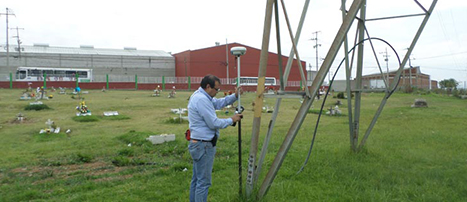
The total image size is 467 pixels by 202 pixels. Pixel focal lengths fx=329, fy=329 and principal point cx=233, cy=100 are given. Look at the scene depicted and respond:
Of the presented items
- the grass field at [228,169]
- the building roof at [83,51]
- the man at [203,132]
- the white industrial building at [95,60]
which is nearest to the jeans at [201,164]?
the man at [203,132]

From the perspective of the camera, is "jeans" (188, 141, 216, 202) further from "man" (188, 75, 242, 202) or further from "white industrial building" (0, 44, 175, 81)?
"white industrial building" (0, 44, 175, 81)

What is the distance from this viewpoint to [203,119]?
4004 mm

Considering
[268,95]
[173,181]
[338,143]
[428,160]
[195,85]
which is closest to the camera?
[268,95]

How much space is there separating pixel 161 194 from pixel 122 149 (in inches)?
140

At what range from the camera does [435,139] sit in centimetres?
912

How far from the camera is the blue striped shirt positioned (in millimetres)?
3916

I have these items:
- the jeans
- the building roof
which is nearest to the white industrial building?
the building roof

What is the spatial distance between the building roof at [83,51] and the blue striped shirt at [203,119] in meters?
56.3

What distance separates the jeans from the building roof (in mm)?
56404

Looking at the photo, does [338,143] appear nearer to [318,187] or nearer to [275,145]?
[275,145]

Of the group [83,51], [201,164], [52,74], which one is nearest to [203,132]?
[201,164]

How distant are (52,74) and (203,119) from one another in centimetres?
4893

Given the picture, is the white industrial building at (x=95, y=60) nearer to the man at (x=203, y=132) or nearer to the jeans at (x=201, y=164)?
the man at (x=203, y=132)

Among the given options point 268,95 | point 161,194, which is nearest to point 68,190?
point 161,194
